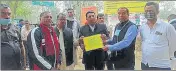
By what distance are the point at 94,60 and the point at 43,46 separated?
0.95 m

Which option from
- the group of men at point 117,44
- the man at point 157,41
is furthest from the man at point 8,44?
the man at point 157,41

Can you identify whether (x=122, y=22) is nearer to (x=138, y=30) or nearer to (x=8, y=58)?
(x=138, y=30)

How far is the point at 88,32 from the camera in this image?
3914 mm

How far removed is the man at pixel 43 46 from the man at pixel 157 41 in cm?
110

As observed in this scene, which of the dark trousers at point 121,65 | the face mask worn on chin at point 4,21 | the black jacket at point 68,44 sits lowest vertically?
the dark trousers at point 121,65

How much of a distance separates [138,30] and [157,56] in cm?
46

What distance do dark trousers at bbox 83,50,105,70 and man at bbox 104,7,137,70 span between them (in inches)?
11.3

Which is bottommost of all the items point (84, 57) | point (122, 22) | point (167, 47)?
→ point (84, 57)

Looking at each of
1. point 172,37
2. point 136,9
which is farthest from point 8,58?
point 136,9

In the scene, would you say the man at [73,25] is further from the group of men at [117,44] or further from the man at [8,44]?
the man at [8,44]

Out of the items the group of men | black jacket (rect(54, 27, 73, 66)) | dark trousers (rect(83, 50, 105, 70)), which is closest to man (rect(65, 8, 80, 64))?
black jacket (rect(54, 27, 73, 66))

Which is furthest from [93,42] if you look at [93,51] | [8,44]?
[8,44]

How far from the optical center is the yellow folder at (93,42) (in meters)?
3.52

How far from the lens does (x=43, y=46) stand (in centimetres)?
327
